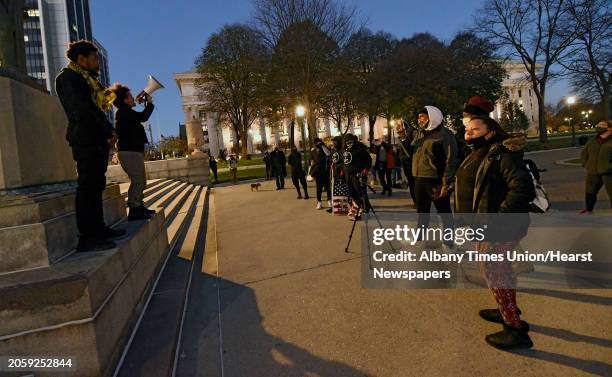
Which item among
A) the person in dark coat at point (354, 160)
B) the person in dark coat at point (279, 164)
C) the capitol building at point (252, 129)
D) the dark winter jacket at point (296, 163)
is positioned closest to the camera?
the person in dark coat at point (354, 160)

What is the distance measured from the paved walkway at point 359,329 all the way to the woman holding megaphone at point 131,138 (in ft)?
4.49

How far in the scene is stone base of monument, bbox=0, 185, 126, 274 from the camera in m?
2.57

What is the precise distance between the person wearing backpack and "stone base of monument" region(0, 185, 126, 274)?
763cm

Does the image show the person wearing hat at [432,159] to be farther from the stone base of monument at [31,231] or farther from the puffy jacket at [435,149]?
the stone base of monument at [31,231]

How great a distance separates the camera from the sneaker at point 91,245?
9.80 feet

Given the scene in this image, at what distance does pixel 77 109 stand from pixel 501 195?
3368mm

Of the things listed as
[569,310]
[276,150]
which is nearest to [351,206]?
[569,310]

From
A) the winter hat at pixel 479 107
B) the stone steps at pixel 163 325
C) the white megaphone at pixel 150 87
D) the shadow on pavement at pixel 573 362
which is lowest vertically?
the shadow on pavement at pixel 573 362

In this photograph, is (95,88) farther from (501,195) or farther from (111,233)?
(501,195)

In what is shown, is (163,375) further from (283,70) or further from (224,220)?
(283,70)

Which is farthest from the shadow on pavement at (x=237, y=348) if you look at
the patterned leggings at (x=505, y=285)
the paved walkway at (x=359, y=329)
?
the patterned leggings at (x=505, y=285)

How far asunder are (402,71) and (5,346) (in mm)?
25302

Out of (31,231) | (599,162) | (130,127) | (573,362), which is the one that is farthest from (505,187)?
(599,162)

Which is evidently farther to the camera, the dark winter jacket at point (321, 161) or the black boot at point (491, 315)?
the dark winter jacket at point (321, 161)
